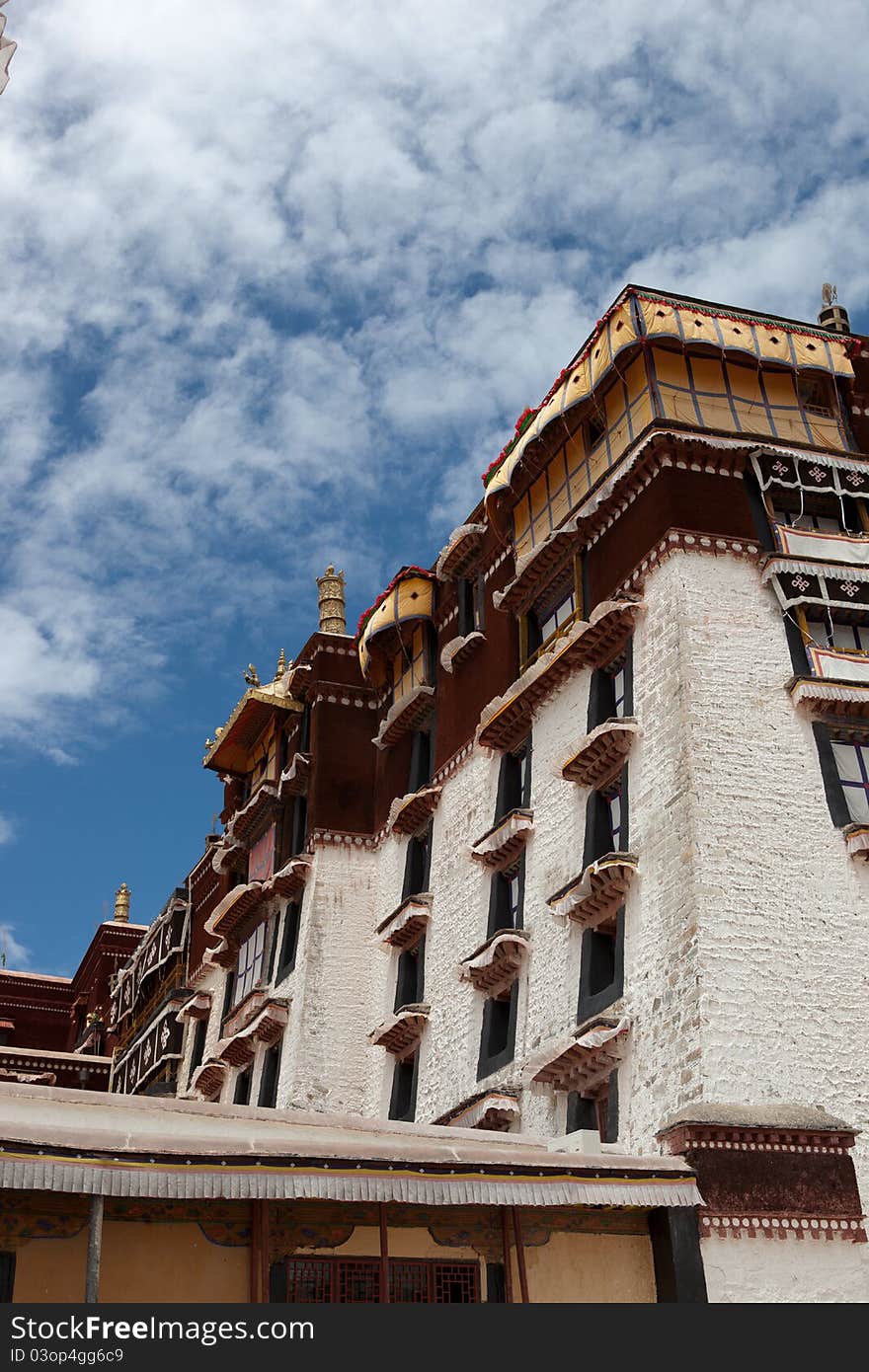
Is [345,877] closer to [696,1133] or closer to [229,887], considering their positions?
[229,887]

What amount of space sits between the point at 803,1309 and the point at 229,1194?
17.8 ft

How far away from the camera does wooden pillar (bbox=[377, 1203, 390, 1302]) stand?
1452cm

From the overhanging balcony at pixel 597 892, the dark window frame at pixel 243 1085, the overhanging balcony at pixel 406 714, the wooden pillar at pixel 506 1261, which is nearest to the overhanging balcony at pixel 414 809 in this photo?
the overhanging balcony at pixel 406 714

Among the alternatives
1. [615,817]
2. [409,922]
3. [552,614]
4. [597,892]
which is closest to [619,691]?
[615,817]

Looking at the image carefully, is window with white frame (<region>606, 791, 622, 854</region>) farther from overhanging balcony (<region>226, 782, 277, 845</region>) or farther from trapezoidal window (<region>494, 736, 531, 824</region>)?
overhanging balcony (<region>226, 782, 277, 845</region>)

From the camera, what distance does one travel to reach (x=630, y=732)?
22.2 m

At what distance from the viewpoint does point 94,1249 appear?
1320 centimetres

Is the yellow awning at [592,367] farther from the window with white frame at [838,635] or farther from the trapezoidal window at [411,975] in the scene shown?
the trapezoidal window at [411,975]

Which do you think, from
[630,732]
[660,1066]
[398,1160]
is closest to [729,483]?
[630,732]

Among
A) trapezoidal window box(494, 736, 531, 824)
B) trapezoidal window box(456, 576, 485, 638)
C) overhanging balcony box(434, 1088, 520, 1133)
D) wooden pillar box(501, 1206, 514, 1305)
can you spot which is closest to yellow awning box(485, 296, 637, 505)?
trapezoidal window box(456, 576, 485, 638)

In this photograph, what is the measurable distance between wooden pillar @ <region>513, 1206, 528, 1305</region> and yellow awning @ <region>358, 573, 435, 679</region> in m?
17.6

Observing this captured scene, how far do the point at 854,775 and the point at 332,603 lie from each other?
18687mm

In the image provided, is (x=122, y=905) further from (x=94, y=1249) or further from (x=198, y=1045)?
(x=94, y=1249)

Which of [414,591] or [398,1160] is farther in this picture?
[414,591]
